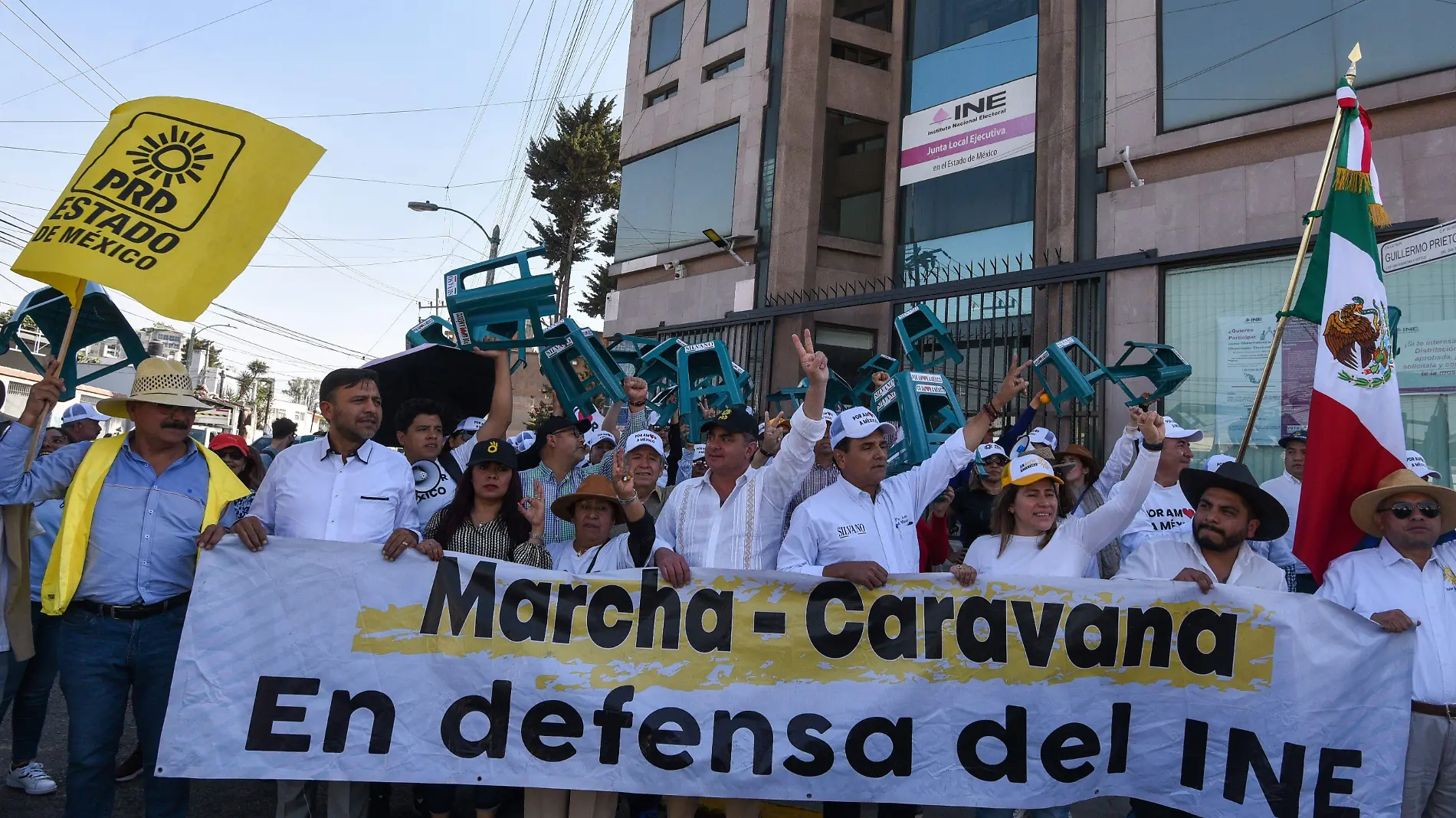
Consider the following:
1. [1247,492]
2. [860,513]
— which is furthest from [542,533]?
[1247,492]

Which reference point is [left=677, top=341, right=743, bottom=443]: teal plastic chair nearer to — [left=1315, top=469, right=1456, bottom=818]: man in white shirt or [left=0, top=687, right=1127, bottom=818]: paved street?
[left=0, top=687, right=1127, bottom=818]: paved street

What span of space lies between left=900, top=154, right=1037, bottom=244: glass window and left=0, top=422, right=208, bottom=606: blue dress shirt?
11401 mm

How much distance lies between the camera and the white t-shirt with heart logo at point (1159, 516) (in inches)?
202

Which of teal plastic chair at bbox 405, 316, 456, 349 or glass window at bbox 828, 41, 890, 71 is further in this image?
glass window at bbox 828, 41, 890, 71

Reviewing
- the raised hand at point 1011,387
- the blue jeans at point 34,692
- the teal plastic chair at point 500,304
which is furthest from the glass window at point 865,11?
the blue jeans at point 34,692

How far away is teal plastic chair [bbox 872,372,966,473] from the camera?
6805mm

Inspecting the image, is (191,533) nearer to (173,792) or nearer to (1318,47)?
(173,792)

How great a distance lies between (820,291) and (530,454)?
940cm

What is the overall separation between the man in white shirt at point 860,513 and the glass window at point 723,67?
14.5m

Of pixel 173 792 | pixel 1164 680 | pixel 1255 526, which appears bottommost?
pixel 173 792

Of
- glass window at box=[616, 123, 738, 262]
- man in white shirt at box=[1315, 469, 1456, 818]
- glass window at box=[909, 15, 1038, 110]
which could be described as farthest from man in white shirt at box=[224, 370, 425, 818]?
glass window at box=[616, 123, 738, 262]

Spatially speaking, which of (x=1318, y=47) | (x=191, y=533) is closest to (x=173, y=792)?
(x=191, y=533)

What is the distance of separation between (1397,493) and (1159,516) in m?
1.39

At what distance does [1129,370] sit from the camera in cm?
884
